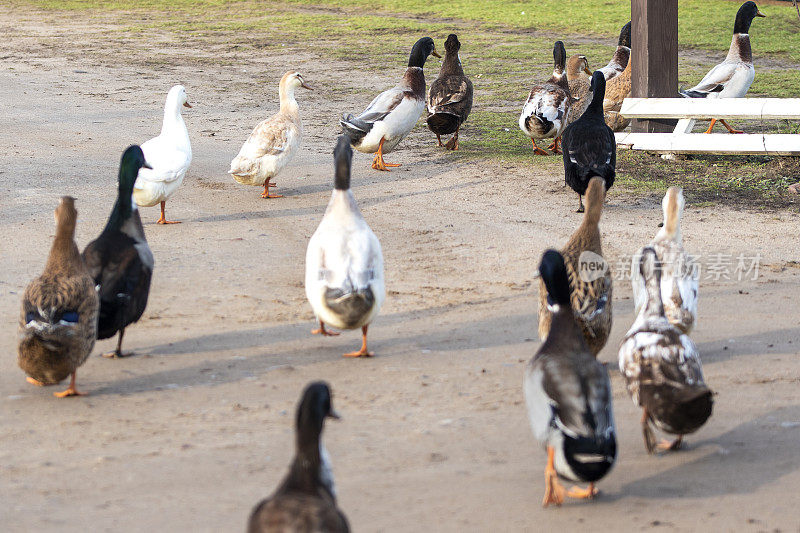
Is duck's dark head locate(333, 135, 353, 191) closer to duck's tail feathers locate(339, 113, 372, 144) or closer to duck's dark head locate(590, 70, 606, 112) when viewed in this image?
duck's dark head locate(590, 70, 606, 112)

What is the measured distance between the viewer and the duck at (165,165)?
883 centimetres

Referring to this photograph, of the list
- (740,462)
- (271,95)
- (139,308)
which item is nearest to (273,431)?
(139,308)

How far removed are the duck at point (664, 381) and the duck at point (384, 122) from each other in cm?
624

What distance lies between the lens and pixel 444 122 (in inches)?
467

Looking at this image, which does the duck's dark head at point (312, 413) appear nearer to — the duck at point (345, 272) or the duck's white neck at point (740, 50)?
the duck at point (345, 272)

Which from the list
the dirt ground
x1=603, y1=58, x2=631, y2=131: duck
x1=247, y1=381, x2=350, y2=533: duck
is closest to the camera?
x1=247, y1=381, x2=350, y2=533: duck

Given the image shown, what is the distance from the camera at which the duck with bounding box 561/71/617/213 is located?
9.08 meters

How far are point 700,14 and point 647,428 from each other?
62.3 ft

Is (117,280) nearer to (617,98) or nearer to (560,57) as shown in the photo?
(560,57)


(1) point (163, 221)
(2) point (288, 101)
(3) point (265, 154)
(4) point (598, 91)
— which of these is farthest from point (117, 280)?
(4) point (598, 91)

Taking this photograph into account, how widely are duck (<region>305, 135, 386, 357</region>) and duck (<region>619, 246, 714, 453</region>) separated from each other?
1640 millimetres

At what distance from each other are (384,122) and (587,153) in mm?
2763

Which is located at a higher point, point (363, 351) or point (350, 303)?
point (350, 303)

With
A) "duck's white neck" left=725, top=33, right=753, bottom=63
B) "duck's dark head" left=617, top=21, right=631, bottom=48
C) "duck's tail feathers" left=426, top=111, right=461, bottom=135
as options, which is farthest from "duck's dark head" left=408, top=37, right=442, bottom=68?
"duck's white neck" left=725, top=33, right=753, bottom=63
